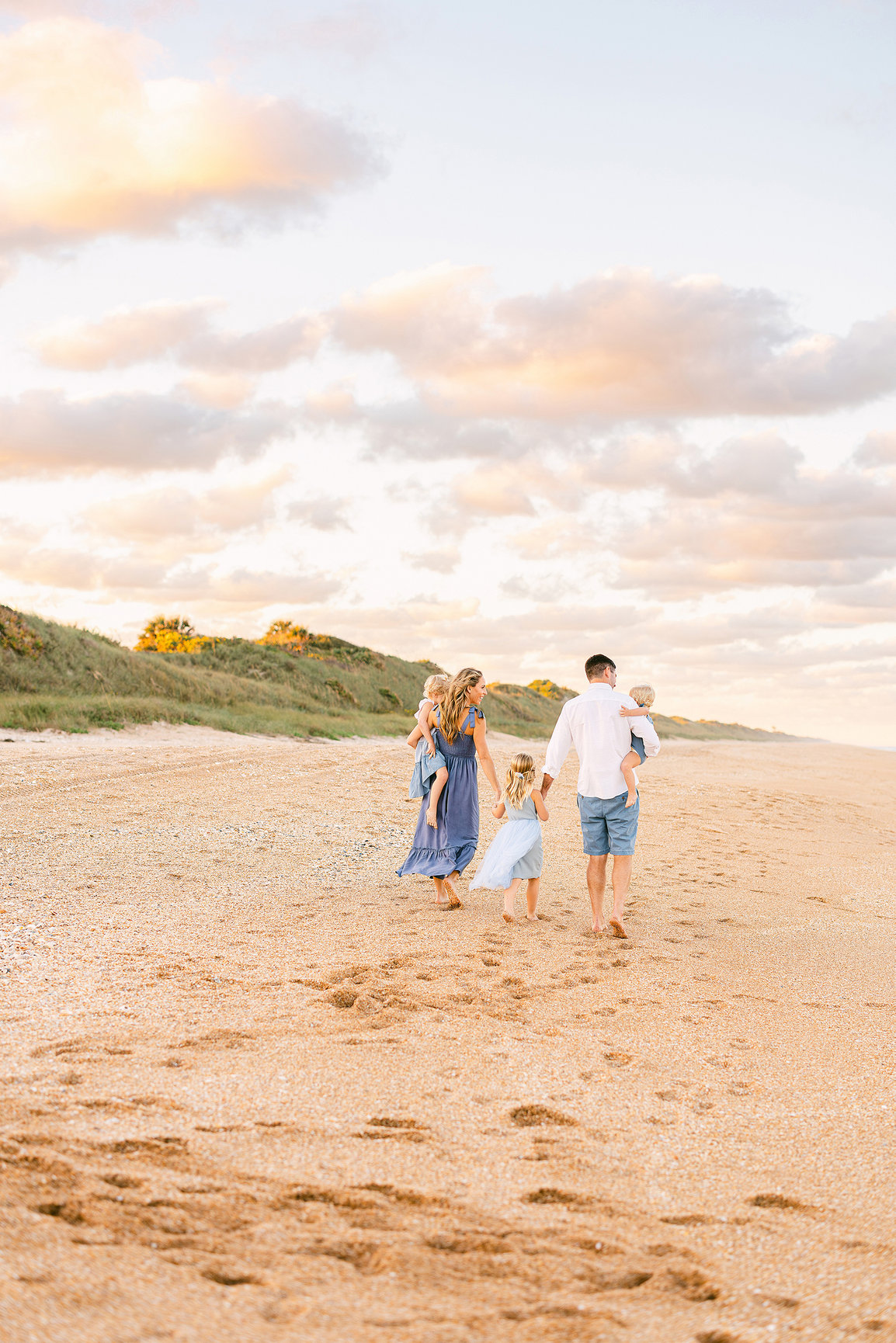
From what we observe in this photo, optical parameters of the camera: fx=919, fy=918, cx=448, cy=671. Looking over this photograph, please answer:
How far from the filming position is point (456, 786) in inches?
329

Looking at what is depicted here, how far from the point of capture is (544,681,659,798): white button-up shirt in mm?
7477

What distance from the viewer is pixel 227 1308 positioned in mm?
2471

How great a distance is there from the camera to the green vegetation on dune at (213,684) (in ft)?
75.3

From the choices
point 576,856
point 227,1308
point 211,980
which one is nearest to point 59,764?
point 576,856

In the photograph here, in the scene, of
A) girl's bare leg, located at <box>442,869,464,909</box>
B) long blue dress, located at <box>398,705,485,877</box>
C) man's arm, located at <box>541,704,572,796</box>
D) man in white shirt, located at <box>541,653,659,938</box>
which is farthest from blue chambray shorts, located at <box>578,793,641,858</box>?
girl's bare leg, located at <box>442,869,464,909</box>

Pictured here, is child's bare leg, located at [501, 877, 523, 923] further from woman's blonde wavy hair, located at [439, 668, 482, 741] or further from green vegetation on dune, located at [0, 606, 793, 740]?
green vegetation on dune, located at [0, 606, 793, 740]

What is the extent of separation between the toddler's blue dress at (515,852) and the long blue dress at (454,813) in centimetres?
43

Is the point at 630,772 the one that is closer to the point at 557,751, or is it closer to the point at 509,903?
the point at 557,751

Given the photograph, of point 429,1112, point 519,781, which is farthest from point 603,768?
point 429,1112

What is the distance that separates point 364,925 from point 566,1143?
4.15 metres

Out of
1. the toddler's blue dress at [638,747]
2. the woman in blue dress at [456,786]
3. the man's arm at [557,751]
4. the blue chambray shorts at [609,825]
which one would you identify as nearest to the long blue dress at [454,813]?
the woman in blue dress at [456,786]

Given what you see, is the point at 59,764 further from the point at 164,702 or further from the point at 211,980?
Result: the point at 164,702

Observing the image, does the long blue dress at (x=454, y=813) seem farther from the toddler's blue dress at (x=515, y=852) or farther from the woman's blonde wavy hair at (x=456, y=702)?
the toddler's blue dress at (x=515, y=852)

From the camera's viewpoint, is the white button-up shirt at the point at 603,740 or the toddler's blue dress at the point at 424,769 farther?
the toddler's blue dress at the point at 424,769
